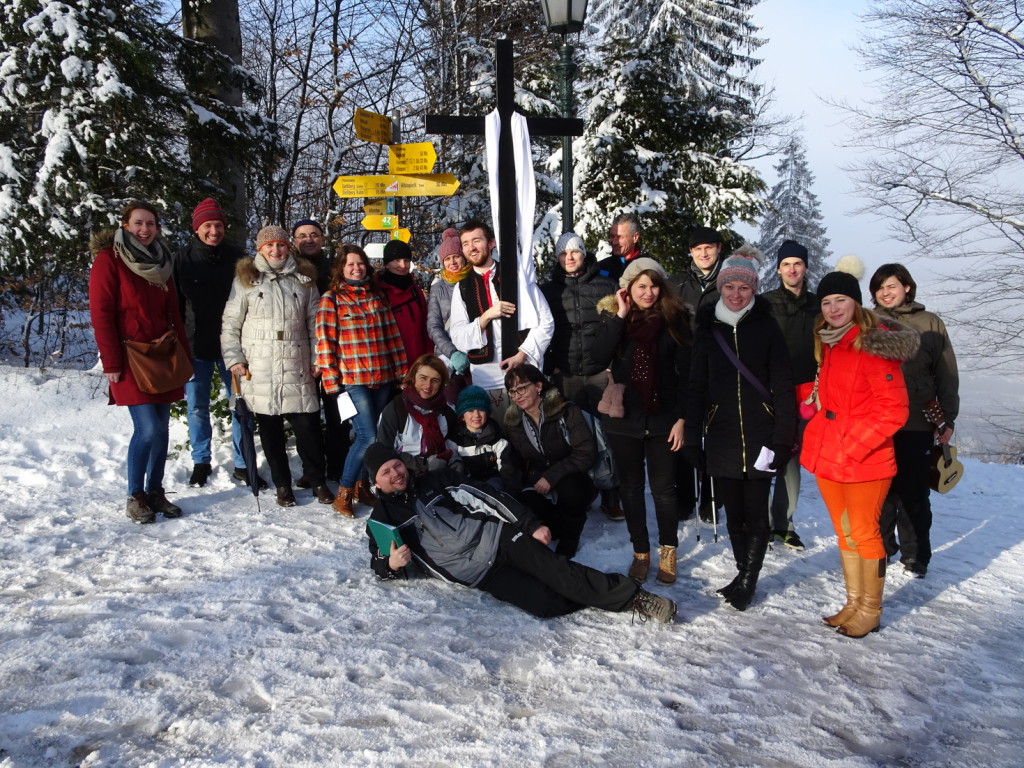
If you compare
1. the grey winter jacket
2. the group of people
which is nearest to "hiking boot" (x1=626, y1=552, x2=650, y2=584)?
the group of people

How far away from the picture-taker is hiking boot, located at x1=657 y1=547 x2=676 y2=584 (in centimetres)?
413

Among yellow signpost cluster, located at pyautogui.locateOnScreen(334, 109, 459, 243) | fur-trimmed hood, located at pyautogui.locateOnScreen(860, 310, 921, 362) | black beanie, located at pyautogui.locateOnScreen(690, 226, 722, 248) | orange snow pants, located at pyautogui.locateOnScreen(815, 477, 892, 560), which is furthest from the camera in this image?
yellow signpost cluster, located at pyautogui.locateOnScreen(334, 109, 459, 243)

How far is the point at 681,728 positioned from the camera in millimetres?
2697

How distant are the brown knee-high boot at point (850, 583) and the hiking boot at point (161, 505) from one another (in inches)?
170

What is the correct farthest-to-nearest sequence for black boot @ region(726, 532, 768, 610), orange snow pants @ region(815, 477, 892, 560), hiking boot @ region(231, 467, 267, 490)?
hiking boot @ region(231, 467, 267, 490) < black boot @ region(726, 532, 768, 610) < orange snow pants @ region(815, 477, 892, 560)

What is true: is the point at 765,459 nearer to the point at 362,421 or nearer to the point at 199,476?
the point at 362,421

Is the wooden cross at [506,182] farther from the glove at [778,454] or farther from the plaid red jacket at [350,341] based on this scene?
the glove at [778,454]

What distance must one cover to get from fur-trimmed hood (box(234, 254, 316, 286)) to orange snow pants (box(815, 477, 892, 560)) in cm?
393

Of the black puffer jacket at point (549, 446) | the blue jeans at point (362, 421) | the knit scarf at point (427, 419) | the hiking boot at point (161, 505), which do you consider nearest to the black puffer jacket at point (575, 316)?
the black puffer jacket at point (549, 446)

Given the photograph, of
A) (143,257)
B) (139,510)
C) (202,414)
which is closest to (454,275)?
(143,257)

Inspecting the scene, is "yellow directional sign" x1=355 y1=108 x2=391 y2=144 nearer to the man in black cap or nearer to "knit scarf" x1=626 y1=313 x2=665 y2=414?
"knit scarf" x1=626 y1=313 x2=665 y2=414

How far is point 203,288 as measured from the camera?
216 inches

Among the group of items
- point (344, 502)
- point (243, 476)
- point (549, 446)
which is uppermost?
point (549, 446)

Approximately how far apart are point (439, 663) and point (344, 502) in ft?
7.52
